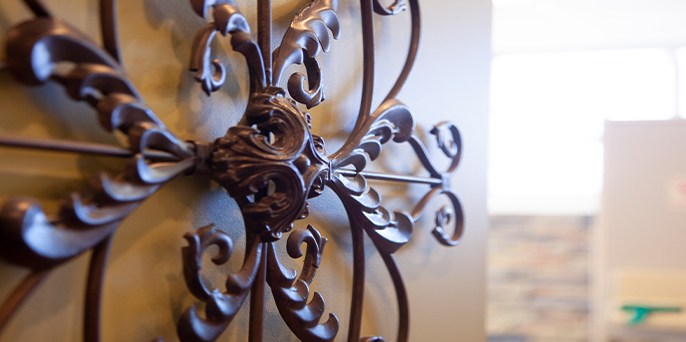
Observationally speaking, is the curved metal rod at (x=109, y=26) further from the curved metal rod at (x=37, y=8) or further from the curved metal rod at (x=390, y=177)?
the curved metal rod at (x=390, y=177)

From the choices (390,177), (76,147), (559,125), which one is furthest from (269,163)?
(559,125)

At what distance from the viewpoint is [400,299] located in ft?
2.58

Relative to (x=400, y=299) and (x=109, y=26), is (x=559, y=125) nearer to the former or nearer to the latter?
(x=400, y=299)

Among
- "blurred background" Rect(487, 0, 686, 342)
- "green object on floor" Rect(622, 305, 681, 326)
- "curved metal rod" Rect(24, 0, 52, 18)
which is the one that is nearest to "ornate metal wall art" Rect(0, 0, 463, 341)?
"curved metal rod" Rect(24, 0, 52, 18)

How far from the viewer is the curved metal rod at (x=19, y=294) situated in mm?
385

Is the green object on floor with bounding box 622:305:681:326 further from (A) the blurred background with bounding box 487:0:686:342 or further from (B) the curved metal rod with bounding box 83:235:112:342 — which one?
(B) the curved metal rod with bounding box 83:235:112:342

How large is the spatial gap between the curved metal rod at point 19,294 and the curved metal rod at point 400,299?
417 mm

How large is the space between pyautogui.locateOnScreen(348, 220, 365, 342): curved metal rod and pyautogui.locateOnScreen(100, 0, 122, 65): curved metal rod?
33cm

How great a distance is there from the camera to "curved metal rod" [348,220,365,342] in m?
0.71

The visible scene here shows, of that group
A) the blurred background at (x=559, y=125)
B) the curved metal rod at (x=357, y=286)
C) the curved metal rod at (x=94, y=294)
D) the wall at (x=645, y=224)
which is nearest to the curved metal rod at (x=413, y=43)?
the curved metal rod at (x=357, y=286)

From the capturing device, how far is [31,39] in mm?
391

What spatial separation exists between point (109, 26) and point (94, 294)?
0.17 meters

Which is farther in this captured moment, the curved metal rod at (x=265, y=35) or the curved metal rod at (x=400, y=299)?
the curved metal rod at (x=400, y=299)

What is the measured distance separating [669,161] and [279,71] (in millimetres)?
1603
